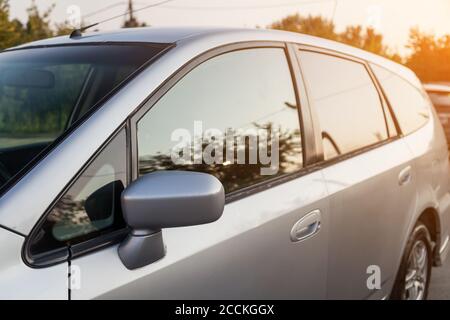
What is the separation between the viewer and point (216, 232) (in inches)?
81.7

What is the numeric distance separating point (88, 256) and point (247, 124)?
956 millimetres

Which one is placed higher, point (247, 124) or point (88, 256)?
point (247, 124)

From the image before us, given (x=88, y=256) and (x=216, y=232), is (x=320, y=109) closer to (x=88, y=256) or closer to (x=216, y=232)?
(x=216, y=232)

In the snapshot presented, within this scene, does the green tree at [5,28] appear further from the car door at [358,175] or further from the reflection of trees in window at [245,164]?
the reflection of trees in window at [245,164]

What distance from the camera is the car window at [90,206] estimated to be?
1700 mm

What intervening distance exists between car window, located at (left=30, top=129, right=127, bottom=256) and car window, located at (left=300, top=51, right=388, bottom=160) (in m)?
1.23

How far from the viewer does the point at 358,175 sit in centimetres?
297

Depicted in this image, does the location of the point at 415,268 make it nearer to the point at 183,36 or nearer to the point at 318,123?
the point at 318,123

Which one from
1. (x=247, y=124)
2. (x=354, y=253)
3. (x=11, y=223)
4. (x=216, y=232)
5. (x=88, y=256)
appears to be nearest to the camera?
(x=11, y=223)

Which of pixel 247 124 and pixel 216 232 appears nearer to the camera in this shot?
pixel 216 232

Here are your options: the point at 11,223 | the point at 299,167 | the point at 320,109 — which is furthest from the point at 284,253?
the point at 11,223

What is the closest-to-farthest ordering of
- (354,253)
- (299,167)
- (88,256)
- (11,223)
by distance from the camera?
(11,223)
(88,256)
(299,167)
(354,253)

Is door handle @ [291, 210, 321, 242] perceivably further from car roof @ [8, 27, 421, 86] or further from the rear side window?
the rear side window

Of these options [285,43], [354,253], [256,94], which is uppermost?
[285,43]
